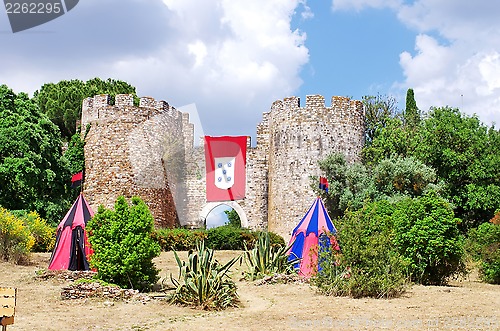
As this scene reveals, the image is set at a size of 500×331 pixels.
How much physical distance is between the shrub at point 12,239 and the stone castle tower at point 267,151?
7208 mm

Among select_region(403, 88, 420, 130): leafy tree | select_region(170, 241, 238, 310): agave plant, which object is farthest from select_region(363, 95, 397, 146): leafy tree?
select_region(170, 241, 238, 310): agave plant

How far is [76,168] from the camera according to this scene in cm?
2548

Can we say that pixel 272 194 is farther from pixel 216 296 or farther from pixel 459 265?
pixel 216 296

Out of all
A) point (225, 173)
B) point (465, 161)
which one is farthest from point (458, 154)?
point (225, 173)

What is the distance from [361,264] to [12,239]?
32.8ft

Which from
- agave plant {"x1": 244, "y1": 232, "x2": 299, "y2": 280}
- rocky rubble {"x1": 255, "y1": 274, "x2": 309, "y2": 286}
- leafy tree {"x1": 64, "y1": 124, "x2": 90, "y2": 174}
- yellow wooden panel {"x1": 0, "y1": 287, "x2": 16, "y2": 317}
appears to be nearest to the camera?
yellow wooden panel {"x1": 0, "y1": 287, "x2": 16, "y2": 317}

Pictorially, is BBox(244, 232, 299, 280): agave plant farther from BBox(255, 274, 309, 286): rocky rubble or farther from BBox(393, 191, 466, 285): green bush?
BBox(393, 191, 466, 285): green bush

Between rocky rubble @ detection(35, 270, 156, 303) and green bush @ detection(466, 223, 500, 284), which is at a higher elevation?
green bush @ detection(466, 223, 500, 284)

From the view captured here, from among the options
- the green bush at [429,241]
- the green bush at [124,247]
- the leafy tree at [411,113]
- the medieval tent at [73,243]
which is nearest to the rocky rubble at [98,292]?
the green bush at [124,247]

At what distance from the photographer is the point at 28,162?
73.3 ft

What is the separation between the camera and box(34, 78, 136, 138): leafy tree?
30328 mm

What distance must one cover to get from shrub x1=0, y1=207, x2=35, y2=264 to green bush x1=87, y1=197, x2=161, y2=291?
396 cm

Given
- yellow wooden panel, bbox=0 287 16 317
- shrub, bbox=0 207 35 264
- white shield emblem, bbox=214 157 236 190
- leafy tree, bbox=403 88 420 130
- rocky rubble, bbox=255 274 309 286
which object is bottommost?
rocky rubble, bbox=255 274 309 286

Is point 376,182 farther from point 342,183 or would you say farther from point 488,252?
point 488,252
